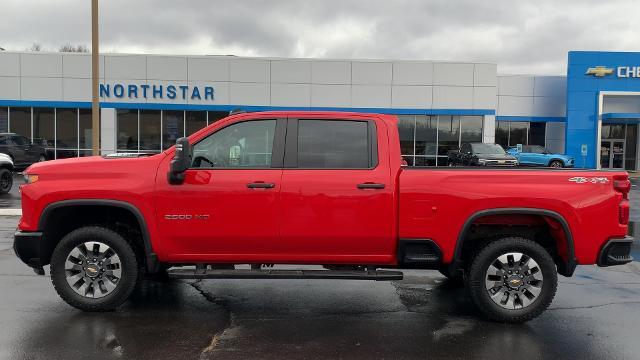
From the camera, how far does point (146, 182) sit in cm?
→ 488

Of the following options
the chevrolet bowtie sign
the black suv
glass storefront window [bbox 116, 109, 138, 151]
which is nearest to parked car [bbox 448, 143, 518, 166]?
the chevrolet bowtie sign

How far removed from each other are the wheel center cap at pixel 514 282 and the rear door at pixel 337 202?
1.14m

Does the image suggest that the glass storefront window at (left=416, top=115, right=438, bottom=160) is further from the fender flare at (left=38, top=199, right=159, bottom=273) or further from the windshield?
the fender flare at (left=38, top=199, right=159, bottom=273)

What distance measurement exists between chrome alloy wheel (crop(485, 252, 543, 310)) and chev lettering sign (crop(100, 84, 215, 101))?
2475cm

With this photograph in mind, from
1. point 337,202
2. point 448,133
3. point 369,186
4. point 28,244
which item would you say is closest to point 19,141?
point 28,244

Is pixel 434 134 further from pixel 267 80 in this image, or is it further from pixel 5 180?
pixel 5 180

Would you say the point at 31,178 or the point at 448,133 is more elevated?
the point at 448,133

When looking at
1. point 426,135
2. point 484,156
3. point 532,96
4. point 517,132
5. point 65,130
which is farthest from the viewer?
point 517,132

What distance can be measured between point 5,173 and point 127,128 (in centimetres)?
1286

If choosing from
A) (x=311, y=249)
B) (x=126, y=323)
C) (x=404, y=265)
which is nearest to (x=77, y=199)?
(x=126, y=323)

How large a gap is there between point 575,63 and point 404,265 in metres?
32.4

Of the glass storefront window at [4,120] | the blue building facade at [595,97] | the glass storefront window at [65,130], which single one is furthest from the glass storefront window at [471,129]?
the glass storefront window at [4,120]

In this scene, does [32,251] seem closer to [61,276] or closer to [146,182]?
[61,276]

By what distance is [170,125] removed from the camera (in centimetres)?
2823
